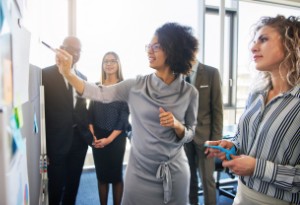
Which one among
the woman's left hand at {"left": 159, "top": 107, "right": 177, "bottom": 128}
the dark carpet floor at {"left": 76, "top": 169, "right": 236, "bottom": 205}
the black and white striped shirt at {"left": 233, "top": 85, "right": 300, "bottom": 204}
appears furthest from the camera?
the dark carpet floor at {"left": 76, "top": 169, "right": 236, "bottom": 205}

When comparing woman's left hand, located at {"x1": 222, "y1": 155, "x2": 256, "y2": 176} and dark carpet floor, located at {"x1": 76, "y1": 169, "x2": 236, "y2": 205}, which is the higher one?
woman's left hand, located at {"x1": 222, "y1": 155, "x2": 256, "y2": 176}

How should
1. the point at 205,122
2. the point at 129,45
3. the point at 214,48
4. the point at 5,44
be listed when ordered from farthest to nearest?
the point at 214,48 < the point at 129,45 < the point at 205,122 < the point at 5,44

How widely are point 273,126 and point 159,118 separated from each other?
513mm

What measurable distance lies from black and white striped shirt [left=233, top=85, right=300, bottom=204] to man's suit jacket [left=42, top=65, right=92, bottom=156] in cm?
141

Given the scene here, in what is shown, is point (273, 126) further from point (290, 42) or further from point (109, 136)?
point (109, 136)

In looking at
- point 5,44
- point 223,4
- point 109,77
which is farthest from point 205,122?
point 223,4

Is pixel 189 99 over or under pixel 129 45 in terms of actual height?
under

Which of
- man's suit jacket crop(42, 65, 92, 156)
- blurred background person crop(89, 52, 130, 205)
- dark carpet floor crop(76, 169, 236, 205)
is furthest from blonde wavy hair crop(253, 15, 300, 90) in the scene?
dark carpet floor crop(76, 169, 236, 205)

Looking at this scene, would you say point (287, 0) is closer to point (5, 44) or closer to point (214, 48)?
point (214, 48)

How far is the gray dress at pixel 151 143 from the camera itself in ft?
4.05

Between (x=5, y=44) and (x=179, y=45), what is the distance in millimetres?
1005

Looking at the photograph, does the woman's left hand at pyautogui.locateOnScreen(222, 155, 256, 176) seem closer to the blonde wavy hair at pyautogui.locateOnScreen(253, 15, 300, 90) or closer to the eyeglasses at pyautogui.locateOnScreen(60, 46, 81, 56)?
the blonde wavy hair at pyautogui.locateOnScreen(253, 15, 300, 90)

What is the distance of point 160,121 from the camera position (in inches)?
46.6

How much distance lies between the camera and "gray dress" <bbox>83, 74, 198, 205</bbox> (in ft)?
4.05
